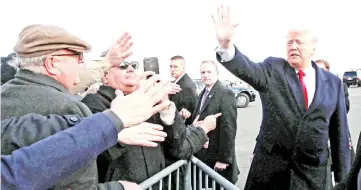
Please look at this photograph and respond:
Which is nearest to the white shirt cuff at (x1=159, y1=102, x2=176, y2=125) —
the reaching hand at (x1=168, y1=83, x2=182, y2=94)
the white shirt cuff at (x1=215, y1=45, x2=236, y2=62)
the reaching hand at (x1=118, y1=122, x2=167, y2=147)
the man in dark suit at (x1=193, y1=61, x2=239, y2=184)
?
the reaching hand at (x1=168, y1=83, x2=182, y2=94)

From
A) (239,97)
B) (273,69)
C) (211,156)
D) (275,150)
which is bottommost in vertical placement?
(239,97)

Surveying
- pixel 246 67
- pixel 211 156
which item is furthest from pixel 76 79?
pixel 211 156

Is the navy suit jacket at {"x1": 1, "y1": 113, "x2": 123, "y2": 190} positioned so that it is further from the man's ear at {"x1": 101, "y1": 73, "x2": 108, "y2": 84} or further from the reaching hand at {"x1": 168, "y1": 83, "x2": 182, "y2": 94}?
the man's ear at {"x1": 101, "y1": 73, "x2": 108, "y2": 84}

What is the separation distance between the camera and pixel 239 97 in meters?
19.9

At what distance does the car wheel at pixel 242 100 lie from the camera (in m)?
19.8

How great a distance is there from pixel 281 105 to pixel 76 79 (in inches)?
71.3

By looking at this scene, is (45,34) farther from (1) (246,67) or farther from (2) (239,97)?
(2) (239,97)

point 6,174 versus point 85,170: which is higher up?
point 6,174

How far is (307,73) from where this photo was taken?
3.08m

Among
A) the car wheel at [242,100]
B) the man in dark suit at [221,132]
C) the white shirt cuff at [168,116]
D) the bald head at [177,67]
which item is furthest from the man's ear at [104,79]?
the car wheel at [242,100]

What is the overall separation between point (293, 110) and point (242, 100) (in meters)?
17.2

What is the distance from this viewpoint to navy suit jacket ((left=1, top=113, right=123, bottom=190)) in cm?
104

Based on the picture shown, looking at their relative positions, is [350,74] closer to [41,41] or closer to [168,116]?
[168,116]

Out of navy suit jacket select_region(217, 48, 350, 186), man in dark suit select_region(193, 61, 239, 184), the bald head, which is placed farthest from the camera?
the bald head
